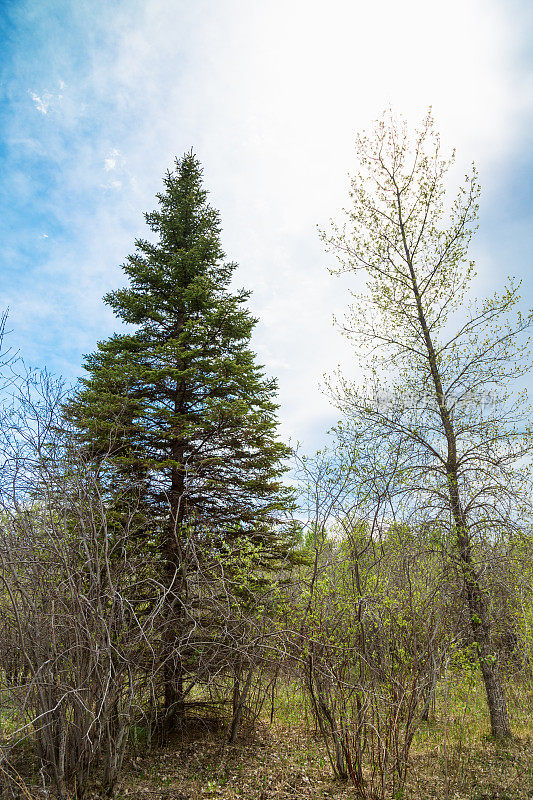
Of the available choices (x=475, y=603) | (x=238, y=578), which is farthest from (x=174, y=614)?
(x=475, y=603)

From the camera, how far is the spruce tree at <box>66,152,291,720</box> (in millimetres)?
8414

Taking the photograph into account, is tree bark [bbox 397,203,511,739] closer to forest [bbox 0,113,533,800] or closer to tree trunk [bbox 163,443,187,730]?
forest [bbox 0,113,533,800]

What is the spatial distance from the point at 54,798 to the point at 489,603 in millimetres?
7668

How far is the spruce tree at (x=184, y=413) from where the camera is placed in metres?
8.41

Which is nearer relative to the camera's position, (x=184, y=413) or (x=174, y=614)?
(x=174, y=614)

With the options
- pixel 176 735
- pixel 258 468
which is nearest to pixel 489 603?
pixel 258 468

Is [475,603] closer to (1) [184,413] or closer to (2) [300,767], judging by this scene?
(2) [300,767]

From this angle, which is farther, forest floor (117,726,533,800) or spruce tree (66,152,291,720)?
spruce tree (66,152,291,720)

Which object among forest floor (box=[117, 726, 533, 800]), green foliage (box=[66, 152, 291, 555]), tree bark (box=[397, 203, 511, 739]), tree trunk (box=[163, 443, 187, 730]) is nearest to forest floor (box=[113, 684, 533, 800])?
forest floor (box=[117, 726, 533, 800])

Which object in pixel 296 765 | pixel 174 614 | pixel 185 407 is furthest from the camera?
pixel 185 407

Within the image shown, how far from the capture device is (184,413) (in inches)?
371

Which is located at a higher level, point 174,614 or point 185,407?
point 185,407

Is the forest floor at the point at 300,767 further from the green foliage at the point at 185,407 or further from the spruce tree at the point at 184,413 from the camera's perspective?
the green foliage at the point at 185,407

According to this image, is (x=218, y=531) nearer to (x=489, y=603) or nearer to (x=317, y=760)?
(x=317, y=760)
